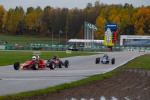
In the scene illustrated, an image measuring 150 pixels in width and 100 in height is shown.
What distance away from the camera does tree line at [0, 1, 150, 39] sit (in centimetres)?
11888

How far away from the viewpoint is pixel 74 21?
133250mm

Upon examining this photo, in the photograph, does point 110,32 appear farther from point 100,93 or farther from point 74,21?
point 100,93

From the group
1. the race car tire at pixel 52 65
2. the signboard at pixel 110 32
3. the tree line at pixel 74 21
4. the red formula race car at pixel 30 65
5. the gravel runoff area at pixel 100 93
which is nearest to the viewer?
the gravel runoff area at pixel 100 93

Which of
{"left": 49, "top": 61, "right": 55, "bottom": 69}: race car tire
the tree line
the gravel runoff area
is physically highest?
the tree line

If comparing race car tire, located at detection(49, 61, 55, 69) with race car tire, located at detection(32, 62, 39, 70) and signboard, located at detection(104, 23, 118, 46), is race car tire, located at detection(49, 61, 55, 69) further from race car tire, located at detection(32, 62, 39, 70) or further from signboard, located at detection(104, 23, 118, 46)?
signboard, located at detection(104, 23, 118, 46)

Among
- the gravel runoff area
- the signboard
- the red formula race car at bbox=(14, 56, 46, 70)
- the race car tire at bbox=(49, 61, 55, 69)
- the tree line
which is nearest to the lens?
the gravel runoff area

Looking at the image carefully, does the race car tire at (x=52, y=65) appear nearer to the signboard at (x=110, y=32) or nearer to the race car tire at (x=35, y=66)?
the race car tire at (x=35, y=66)

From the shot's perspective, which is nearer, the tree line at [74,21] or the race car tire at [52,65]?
the race car tire at [52,65]

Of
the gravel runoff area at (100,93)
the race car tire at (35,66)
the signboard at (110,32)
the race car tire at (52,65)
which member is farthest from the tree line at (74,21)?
the gravel runoff area at (100,93)

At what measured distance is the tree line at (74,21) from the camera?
118875 mm

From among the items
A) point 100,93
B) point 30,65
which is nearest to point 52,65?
point 30,65

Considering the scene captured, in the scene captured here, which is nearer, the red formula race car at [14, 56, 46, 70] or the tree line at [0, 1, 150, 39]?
the red formula race car at [14, 56, 46, 70]

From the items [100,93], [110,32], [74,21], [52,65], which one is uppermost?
[74,21]

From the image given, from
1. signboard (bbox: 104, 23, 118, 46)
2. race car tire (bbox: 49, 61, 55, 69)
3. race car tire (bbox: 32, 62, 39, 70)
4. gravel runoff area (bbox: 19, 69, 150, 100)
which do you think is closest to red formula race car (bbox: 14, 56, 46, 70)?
race car tire (bbox: 32, 62, 39, 70)
